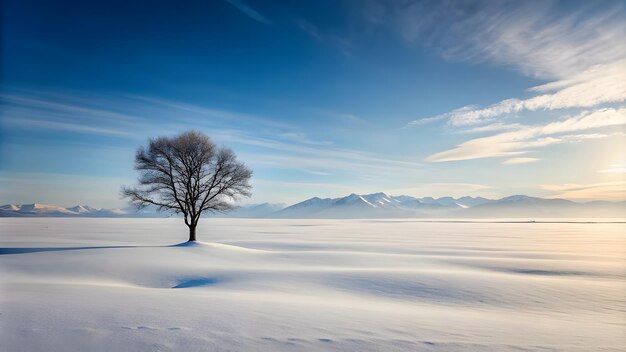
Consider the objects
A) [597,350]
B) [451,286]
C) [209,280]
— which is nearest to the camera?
[597,350]

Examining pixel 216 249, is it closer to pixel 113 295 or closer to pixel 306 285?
pixel 306 285

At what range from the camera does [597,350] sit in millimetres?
6641

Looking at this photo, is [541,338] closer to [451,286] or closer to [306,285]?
Result: [451,286]

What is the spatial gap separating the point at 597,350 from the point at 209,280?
1328 cm

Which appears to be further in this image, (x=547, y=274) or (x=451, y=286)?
(x=547, y=274)

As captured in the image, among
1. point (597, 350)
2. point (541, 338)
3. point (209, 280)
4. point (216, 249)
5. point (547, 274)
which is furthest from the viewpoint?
point (216, 249)

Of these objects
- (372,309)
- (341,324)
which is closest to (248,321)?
(341,324)

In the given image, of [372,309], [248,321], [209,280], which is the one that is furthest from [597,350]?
[209,280]

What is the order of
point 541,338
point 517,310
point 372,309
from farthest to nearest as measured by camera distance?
point 517,310, point 372,309, point 541,338

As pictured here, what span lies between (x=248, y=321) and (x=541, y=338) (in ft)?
22.0

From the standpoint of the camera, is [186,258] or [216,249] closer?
[186,258]

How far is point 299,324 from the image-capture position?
24.6 feet

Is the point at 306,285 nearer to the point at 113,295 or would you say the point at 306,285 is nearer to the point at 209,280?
the point at 209,280

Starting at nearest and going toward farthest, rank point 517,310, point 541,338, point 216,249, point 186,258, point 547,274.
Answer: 1. point 541,338
2. point 517,310
3. point 547,274
4. point 186,258
5. point 216,249
